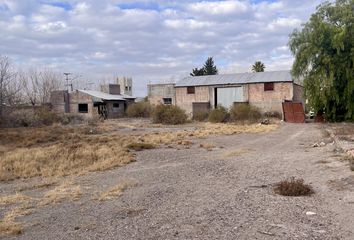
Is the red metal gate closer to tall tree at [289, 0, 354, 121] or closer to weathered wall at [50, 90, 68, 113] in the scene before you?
tall tree at [289, 0, 354, 121]

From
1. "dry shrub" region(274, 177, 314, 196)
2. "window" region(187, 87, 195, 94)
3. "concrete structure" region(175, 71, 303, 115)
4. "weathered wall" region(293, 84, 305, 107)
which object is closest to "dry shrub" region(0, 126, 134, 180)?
"dry shrub" region(274, 177, 314, 196)

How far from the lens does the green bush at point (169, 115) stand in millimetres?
43562

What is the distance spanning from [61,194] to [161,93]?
56.2 metres

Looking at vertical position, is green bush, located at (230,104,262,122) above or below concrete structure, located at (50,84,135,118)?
below

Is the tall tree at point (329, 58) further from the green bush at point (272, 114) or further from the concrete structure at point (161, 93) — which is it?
the concrete structure at point (161, 93)

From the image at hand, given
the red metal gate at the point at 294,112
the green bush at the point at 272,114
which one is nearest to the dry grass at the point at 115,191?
the red metal gate at the point at 294,112

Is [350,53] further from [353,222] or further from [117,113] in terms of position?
[117,113]

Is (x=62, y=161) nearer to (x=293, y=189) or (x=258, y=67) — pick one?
(x=293, y=189)

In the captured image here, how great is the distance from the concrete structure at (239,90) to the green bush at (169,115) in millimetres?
9604

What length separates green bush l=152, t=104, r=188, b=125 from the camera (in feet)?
143

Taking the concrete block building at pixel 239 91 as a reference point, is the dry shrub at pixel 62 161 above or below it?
below

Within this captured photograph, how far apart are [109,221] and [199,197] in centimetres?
247

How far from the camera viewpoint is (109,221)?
7418 mm

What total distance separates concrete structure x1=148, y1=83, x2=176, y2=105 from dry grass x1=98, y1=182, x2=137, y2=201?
52.6m
